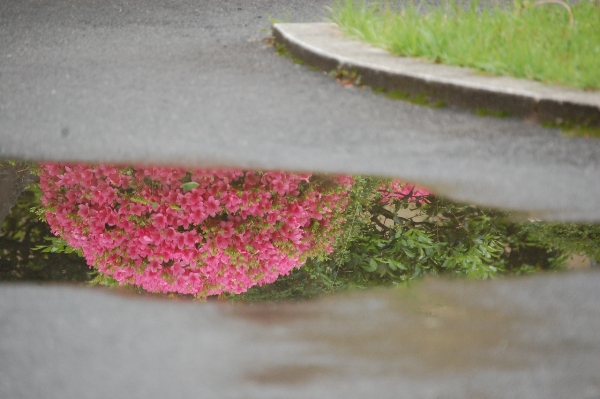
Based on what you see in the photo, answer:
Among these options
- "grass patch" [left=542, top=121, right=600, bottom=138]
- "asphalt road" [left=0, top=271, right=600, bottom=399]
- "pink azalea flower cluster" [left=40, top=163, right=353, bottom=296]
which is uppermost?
"grass patch" [left=542, top=121, right=600, bottom=138]

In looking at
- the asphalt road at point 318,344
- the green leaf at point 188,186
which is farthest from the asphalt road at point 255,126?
the asphalt road at point 318,344

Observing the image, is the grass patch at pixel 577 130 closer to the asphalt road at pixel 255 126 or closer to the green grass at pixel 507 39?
the asphalt road at pixel 255 126

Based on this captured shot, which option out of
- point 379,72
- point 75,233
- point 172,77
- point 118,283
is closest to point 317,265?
point 118,283

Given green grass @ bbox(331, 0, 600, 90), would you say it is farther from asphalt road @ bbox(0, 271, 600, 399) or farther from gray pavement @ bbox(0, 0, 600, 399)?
asphalt road @ bbox(0, 271, 600, 399)

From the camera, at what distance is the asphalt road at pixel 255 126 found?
3.23 metres

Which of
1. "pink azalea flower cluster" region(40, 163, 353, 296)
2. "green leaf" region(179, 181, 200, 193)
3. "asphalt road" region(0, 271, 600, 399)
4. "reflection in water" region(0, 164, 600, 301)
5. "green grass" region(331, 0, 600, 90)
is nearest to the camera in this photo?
"asphalt road" region(0, 271, 600, 399)

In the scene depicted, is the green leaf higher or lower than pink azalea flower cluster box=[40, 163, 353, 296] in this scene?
higher

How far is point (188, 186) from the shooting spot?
129 inches

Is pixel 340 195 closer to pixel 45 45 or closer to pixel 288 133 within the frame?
pixel 288 133

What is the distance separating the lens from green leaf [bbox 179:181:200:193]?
3258mm

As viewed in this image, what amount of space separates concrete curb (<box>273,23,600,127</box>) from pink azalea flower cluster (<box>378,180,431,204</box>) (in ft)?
3.18

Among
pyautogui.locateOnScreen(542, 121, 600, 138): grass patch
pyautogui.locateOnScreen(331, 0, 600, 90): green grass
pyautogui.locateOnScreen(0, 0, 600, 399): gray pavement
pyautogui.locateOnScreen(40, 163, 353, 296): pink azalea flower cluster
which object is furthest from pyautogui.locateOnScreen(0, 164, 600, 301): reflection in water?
pyautogui.locateOnScreen(331, 0, 600, 90): green grass

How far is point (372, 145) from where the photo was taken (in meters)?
3.54

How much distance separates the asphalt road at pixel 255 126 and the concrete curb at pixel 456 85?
98 mm
